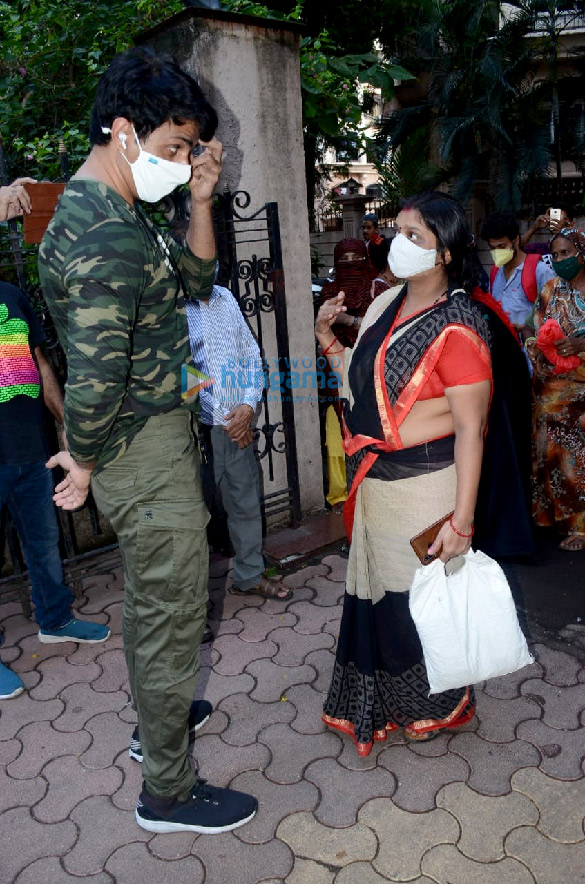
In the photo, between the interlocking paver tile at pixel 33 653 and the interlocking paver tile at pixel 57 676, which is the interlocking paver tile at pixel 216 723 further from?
the interlocking paver tile at pixel 33 653

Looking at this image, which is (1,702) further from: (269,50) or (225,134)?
(269,50)

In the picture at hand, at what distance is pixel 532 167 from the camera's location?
14555 mm

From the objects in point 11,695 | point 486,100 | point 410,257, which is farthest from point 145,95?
point 486,100

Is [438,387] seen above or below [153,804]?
above

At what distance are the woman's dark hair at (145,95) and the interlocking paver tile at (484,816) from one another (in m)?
2.35

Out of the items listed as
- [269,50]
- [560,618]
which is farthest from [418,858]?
[269,50]

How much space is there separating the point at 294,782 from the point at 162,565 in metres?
1.09

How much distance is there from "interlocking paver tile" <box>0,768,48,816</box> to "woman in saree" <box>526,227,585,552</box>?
128 inches

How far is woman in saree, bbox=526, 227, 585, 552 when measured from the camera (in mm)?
4141

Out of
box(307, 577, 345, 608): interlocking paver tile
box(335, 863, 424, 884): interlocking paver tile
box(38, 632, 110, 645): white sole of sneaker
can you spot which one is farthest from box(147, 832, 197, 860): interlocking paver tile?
box(307, 577, 345, 608): interlocking paver tile

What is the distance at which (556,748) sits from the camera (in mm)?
2656

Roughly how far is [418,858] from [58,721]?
64.1 inches

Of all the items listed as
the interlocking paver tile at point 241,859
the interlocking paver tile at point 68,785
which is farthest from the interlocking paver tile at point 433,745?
the interlocking paver tile at point 68,785

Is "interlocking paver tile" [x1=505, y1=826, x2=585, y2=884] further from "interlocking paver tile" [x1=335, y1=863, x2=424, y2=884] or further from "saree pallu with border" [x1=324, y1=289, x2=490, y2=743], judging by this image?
"saree pallu with border" [x1=324, y1=289, x2=490, y2=743]
